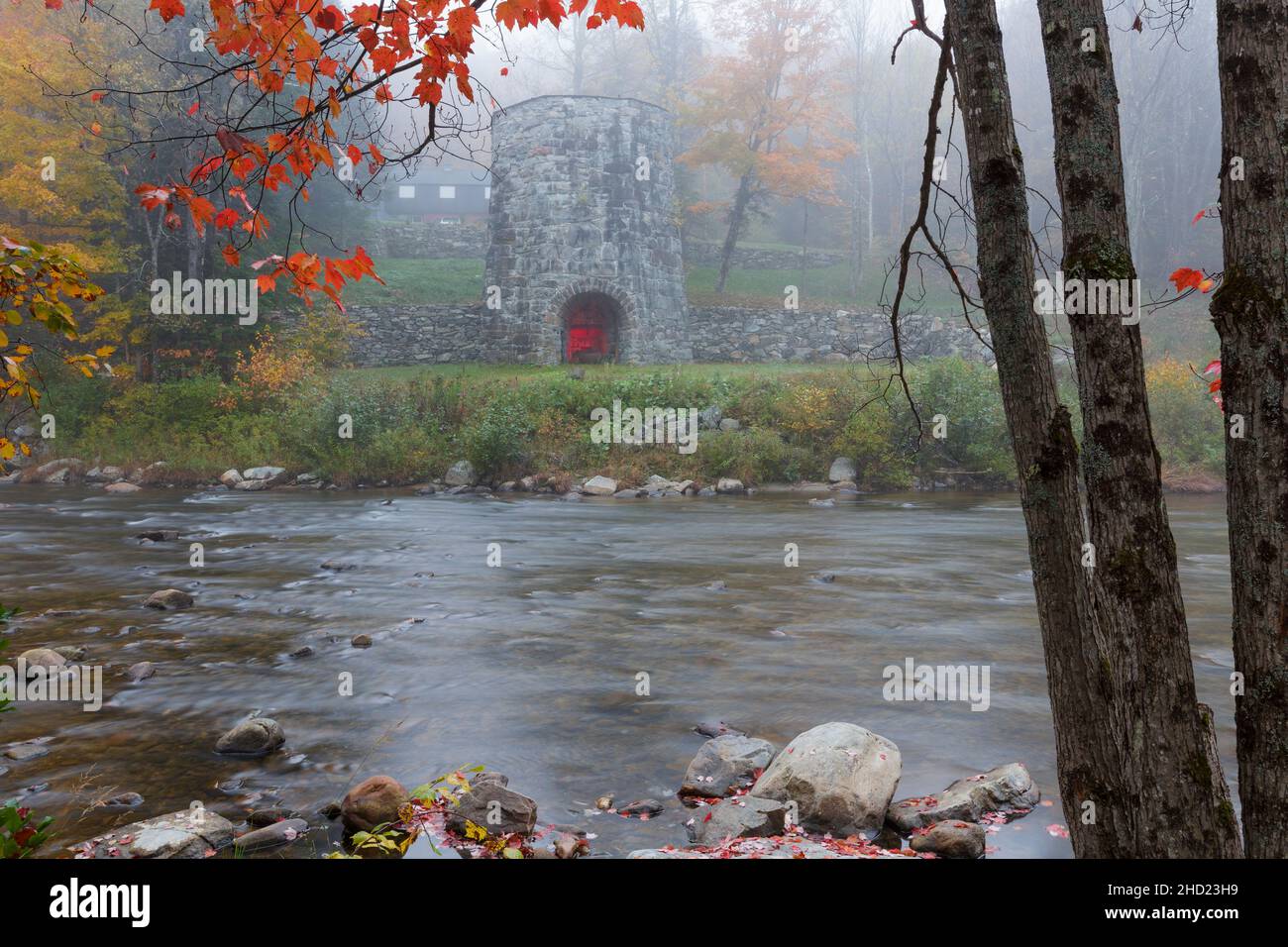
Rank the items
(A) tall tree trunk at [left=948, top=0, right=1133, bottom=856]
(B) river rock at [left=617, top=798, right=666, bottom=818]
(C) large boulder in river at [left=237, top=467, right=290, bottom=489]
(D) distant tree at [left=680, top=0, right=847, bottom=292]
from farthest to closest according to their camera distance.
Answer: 1. (D) distant tree at [left=680, top=0, right=847, bottom=292]
2. (C) large boulder in river at [left=237, top=467, right=290, bottom=489]
3. (B) river rock at [left=617, top=798, right=666, bottom=818]
4. (A) tall tree trunk at [left=948, top=0, right=1133, bottom=856]

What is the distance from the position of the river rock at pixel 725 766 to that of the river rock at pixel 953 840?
111cm

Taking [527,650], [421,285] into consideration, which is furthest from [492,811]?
[421,285]

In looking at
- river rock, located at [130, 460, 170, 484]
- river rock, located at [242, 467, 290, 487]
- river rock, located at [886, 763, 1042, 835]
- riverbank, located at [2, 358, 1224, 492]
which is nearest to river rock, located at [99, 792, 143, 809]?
river rock, located at [886, 763, 1042, 835]

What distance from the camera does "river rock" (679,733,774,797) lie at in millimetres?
5270

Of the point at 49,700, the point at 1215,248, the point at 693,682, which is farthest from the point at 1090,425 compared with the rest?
the point at 1215,248

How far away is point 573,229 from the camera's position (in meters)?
33.3

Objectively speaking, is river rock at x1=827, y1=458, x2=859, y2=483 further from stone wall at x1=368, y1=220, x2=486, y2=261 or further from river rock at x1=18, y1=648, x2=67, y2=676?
stone wall at x1=368, y1=220, x2=486, y2=261

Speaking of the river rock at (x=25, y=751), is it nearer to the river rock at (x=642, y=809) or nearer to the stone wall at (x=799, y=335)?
the river rock at (x=642, y=809)

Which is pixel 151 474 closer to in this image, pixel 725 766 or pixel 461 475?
pixel 461 475

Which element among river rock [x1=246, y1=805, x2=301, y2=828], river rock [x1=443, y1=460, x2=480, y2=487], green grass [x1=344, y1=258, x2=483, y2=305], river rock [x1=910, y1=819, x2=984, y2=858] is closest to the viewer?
river rock [x1=910, y1=819, x2=984, y2=858]

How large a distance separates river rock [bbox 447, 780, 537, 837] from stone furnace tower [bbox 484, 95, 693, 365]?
2917cm

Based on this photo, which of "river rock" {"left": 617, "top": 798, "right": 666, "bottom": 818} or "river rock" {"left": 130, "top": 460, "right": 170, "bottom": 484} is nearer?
"river rock" {"left": 617, "top": 798, "right": 666, "bottom": 818}

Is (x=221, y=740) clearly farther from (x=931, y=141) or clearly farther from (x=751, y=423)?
(x=751, y=423)

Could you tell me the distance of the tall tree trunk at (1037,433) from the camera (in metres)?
2.86
